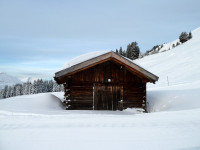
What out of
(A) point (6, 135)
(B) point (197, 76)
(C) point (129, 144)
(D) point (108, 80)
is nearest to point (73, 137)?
(C) point (129, 144)

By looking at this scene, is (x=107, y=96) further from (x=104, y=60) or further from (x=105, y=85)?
(x=104, y=60)

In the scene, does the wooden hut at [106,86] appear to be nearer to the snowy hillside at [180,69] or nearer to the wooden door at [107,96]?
the wooden door at [107,96]

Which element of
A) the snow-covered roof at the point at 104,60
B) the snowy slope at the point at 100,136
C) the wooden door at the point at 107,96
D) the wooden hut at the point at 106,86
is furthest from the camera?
the wooden door at the point at 107,96

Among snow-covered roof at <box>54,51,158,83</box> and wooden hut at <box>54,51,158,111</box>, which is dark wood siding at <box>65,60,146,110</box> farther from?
snow-covered roof at <box>54,51,158,83</box>

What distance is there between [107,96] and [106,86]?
26.9 inches

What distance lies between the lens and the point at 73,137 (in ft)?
12.0

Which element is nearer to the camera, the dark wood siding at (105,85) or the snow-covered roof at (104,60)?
the snow-covered roof at (104,60)

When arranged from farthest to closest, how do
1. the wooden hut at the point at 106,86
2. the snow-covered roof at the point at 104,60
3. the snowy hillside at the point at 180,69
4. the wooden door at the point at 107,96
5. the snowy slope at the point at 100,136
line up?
the snowy hillside at the point at 180,69 → the wooden door at the point at 107,96 → the wooden hut at the point at 106,86 → the snow-covered roof at the point at 104,60 → the snowy slope at the point at 100,136

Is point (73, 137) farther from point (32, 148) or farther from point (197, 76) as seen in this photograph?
point (197, 76)

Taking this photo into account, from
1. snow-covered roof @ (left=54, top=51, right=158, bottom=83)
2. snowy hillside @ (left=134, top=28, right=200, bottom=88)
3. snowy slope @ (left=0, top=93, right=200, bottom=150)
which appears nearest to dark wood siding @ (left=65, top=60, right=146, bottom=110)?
snow-covered roof @ (left=54, top=51, right=158, bottom=83)

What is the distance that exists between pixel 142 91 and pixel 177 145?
28.3ft

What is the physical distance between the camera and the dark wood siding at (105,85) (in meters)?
11.2

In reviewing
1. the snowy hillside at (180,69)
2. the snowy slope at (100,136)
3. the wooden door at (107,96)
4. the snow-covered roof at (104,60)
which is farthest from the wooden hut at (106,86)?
the snowy slope at (100,136)

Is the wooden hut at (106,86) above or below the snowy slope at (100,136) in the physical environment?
above
